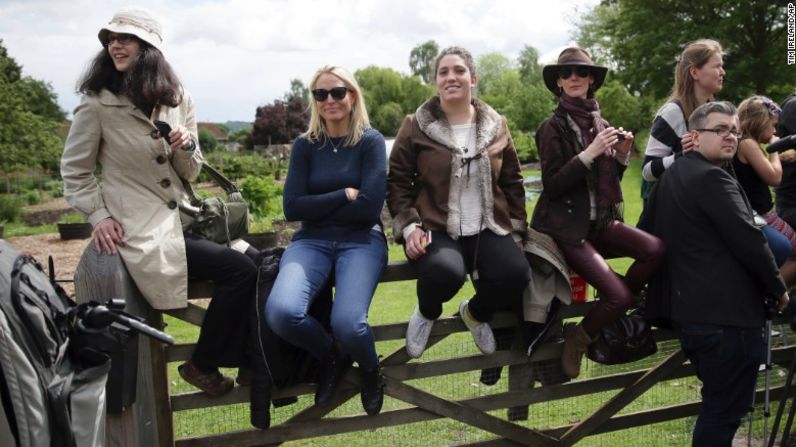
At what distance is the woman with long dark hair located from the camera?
12.5ft

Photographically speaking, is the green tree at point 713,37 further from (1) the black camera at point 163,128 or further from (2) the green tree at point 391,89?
(2) the green tree at point 391,89

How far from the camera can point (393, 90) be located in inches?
3314

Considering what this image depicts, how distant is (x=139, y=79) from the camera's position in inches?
151

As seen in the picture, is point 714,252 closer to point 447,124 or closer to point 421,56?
point 447,124

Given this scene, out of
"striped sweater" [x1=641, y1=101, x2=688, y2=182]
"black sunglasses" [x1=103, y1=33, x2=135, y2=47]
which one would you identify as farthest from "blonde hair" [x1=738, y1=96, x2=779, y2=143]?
"black sunglasses" [x1=103, y1=33, x2=135, y2=47]

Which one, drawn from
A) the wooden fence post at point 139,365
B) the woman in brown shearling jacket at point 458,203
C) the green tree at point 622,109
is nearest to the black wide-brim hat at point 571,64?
the woman in brown shearling jacket at point 458,203

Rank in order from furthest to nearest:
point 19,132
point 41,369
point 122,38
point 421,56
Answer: point 421,56
point 19,132
point 122,38
point 41,369

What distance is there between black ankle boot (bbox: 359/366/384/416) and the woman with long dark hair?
26.9 inches

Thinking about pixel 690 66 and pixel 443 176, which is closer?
pixel 443 176

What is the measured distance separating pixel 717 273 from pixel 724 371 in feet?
1.82

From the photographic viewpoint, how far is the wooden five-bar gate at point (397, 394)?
12.6 ft

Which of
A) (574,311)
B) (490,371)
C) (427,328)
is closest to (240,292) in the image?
(427,328)

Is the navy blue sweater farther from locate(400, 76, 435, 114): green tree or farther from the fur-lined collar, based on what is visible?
locate(400, 76, 435, 114): green tree

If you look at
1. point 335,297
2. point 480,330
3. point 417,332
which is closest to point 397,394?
point 417,332
